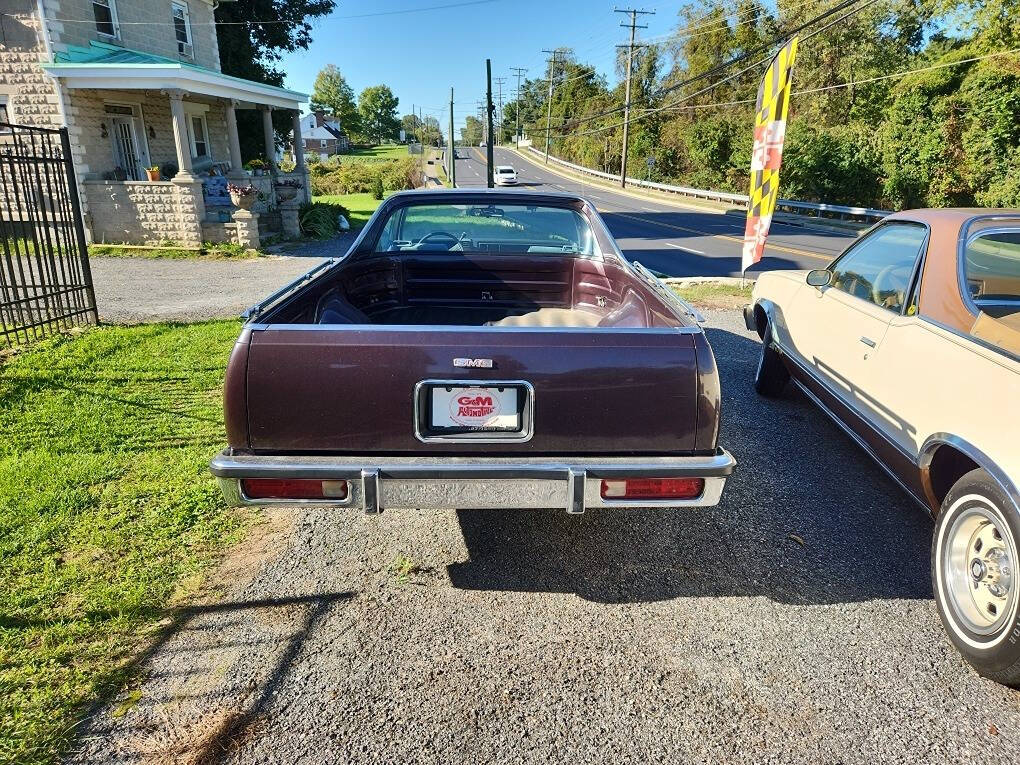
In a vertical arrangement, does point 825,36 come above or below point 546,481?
above

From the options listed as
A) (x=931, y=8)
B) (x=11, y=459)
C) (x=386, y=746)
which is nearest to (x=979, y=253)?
(x=386, y=746)

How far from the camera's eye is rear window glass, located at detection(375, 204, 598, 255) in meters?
4.82

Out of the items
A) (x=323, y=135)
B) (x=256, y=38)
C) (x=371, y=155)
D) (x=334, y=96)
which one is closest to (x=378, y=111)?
(x=334, y=96)

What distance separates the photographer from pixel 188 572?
3.22 m

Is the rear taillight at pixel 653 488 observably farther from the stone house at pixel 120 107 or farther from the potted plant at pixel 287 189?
the potted plant at pixel 287 189

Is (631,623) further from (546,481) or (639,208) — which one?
(639,208)

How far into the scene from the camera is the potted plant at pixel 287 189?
2141cm

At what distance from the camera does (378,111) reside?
393 feet

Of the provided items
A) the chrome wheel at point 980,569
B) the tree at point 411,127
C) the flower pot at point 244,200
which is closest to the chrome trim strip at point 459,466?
the chrome wheel at point 980,569

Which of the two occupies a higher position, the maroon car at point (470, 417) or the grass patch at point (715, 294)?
the maroon car at point (470, 417)

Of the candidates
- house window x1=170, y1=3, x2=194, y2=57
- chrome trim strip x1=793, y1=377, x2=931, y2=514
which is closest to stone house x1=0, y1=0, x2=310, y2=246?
house window x1=170, y1=3, x2=194, y2=57

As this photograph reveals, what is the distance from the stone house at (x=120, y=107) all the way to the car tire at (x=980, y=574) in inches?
618

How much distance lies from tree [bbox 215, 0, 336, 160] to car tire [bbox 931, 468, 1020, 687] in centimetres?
2874

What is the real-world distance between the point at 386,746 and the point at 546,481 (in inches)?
43.4
